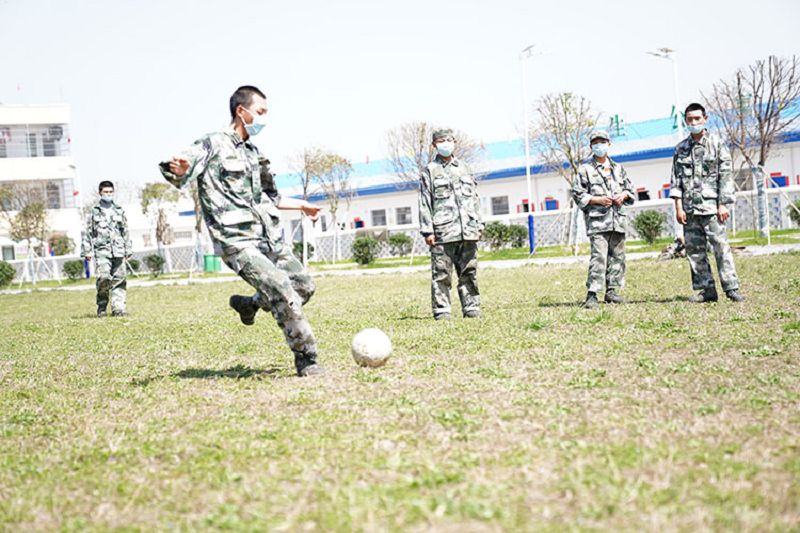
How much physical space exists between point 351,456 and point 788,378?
326 cm

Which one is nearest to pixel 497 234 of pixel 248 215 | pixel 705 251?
pixel 705 251

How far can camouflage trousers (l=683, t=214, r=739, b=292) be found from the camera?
11102 millimetres

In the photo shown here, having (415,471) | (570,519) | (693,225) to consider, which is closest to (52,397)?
(415,471)

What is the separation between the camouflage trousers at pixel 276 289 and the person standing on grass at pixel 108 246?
970 cm

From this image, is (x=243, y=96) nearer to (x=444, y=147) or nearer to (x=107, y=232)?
(x=444, y=147)

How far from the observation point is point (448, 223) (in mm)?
11102

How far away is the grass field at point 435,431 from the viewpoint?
3.68 m

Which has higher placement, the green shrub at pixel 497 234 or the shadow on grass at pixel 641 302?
the green shrub at pixel 497 234

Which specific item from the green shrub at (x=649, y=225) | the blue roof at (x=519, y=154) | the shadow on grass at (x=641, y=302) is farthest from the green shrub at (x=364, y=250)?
the shadow on grass at (x=641, y=302)

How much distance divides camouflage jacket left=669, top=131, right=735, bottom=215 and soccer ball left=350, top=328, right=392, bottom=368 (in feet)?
18.3

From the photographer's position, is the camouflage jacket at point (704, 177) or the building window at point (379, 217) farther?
the building window at point (379, 217)

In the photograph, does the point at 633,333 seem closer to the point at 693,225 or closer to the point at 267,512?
the point at 693,225

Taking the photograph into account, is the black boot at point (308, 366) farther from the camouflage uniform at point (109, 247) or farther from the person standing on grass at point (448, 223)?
the camouflage uniform at point (109, 247)

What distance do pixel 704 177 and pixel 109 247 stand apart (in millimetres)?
10580
